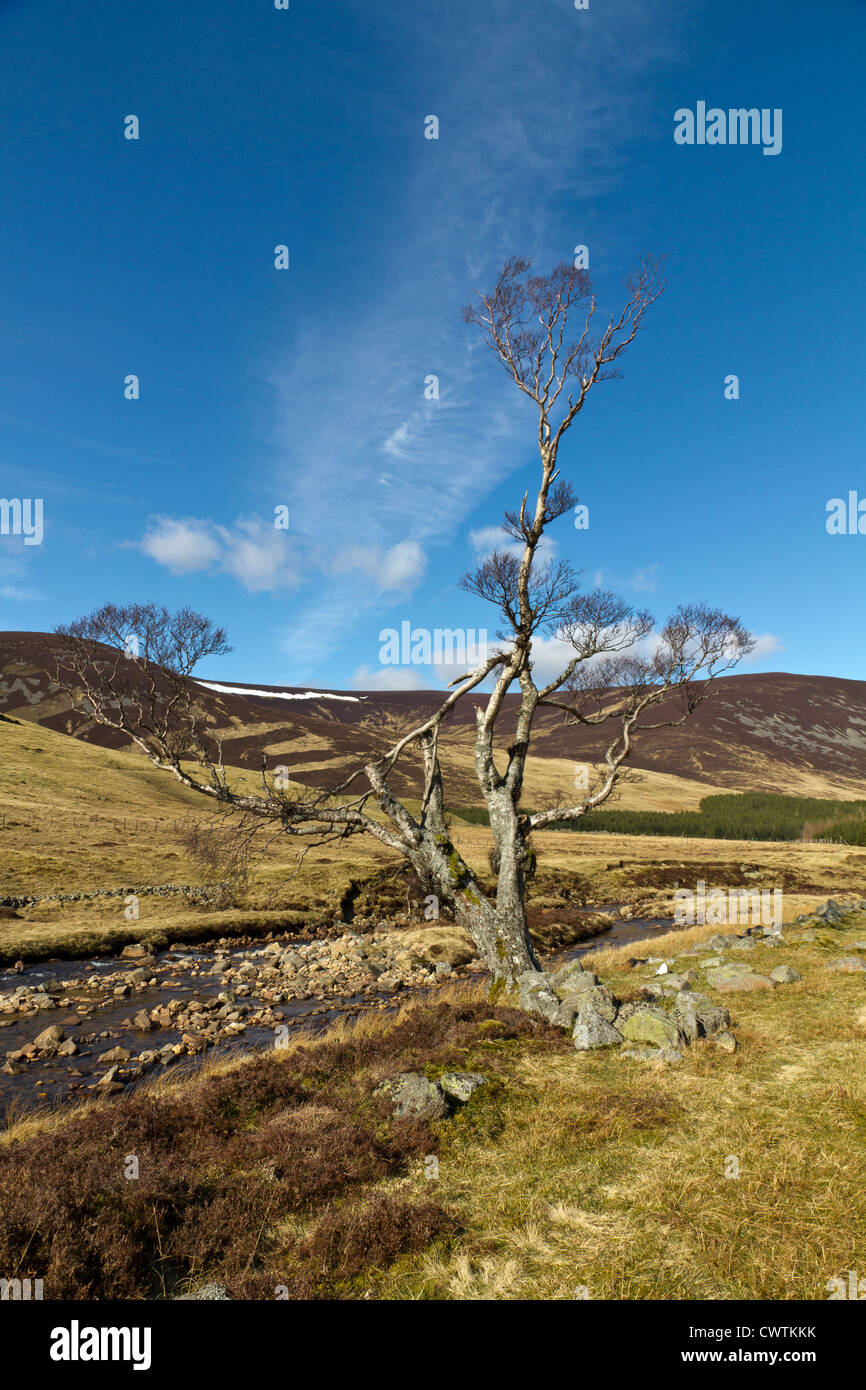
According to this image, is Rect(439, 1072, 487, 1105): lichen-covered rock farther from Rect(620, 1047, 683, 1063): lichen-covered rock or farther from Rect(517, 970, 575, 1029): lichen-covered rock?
Rect(517, 970, 575, 1029): lichen-covered rock

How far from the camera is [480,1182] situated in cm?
834

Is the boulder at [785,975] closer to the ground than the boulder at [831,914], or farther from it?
farther from it

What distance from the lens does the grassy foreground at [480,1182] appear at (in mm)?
6293

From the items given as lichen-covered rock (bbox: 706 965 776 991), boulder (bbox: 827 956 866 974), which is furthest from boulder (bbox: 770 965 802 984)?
boulder (bbox: 827 956 866 974)

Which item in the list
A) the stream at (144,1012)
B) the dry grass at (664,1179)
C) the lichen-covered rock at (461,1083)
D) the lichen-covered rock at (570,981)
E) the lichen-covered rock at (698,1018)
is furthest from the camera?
the stream at (144,1012)

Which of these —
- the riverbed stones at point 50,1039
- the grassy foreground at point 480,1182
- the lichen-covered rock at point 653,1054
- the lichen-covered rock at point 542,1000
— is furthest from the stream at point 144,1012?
the lichen-covered rock at point 653,1054

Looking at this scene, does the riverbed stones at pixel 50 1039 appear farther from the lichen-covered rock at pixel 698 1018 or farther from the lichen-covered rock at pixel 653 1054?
the lichen-covered rock at pixel 698 1018

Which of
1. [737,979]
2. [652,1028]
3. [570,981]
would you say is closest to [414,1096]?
[652,1028]

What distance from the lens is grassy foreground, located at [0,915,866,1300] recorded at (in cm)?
629

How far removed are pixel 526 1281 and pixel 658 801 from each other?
163 meters

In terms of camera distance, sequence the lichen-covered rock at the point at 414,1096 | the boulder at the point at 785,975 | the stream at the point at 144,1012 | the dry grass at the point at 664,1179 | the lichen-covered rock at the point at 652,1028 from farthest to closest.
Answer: the boulder at the point at 785,975
the stream at the point at 144,1012
the lichen-covered rock at the point at 652,1028
the lichen-covered rock at the point at 414,1096
the dry grass at the point at 664,1179

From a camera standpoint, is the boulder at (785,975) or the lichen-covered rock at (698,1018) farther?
the boulder at (785,975)
